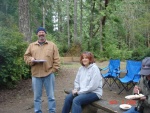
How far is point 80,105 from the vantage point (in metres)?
5.04

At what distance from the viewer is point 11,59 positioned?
8.28 m

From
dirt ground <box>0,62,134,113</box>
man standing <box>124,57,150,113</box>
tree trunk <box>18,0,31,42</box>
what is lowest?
dirt ground <box>0,62,134,113</box>

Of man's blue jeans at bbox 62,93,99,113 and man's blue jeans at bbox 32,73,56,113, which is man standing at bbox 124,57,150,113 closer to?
man's blue jeans at bbox 62,93,99,113

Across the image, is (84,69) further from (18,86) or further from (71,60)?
(71,60)

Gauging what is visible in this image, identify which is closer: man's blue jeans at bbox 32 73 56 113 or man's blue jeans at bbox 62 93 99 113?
man's blue jeans at bbox 62 93 99 113

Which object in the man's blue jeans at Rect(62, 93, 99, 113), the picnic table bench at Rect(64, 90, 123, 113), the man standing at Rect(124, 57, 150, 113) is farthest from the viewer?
the man's blue jeans at Rect(62, 93, 99, 113)

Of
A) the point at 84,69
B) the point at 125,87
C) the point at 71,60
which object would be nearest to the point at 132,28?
the point at 71,60

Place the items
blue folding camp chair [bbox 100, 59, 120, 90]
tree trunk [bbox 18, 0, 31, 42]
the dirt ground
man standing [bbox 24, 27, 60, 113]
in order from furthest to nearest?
tree trunk [bbox 18, 0, 31, 42]
blue folding camp chair [bbox 100, 59, 120, 90]
the dirt ground
man standing [bbox 24, 27, 60, 113]

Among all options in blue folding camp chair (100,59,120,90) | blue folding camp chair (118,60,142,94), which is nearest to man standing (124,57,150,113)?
blue folding camp chair (118,60,142,94)

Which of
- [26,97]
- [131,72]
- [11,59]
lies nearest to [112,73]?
[131,72]

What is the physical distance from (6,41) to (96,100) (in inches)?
183

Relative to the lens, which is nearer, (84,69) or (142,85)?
(142,85)

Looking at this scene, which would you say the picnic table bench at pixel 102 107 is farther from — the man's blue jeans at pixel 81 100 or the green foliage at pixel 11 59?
the green foliage at pixel 11 59

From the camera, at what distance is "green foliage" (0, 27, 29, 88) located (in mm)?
8031
